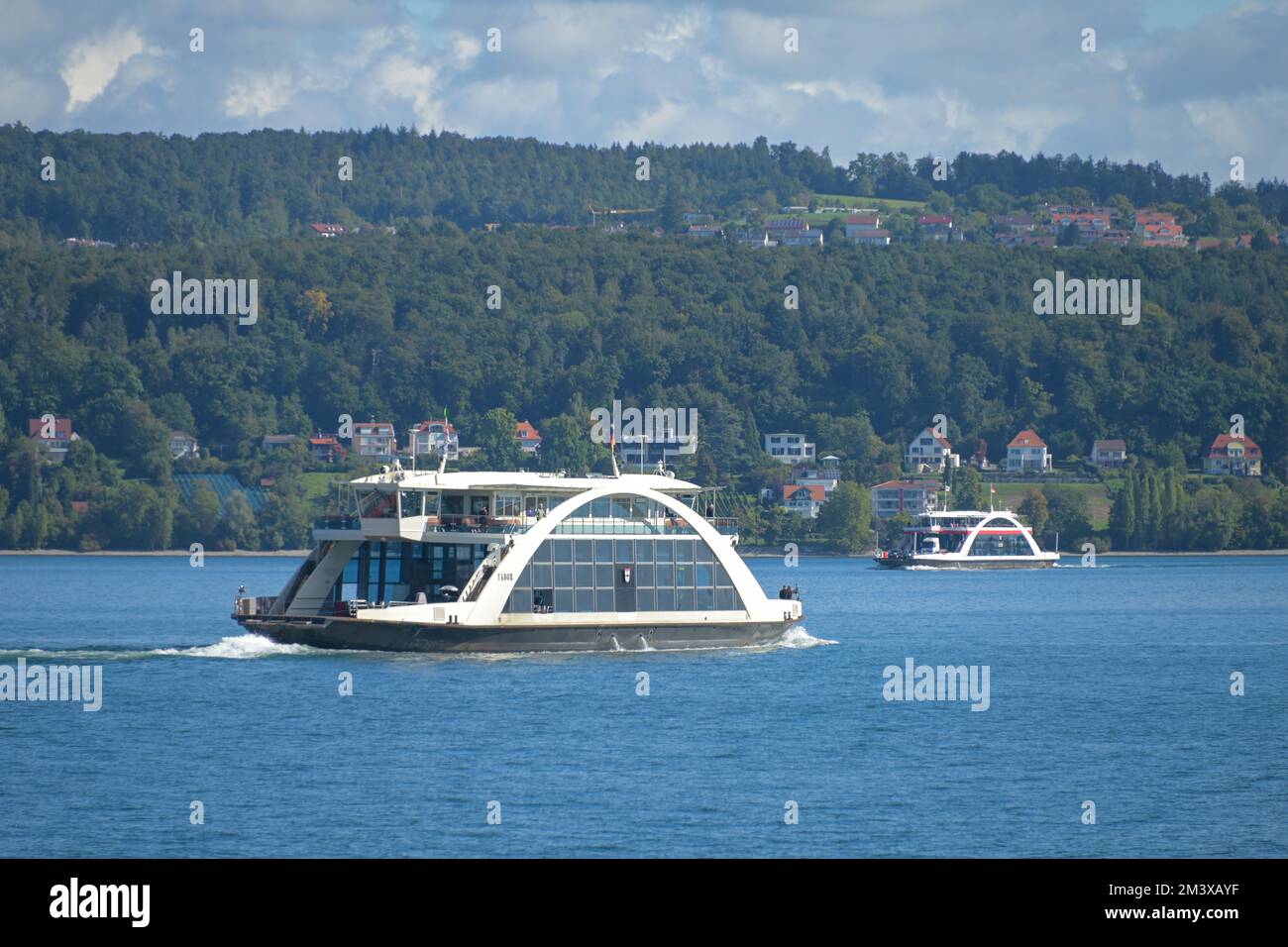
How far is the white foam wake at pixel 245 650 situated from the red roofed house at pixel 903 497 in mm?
141761

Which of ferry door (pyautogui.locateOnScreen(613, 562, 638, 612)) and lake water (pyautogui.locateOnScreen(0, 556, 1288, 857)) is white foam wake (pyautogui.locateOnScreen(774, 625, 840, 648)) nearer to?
lake water (pyautogui.locateOnScreen(0, 556, 1288, 857))

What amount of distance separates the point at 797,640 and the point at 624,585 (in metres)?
9.65

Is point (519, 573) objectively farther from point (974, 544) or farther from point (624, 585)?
point (974, 544)

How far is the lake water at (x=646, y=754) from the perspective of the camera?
104 feet

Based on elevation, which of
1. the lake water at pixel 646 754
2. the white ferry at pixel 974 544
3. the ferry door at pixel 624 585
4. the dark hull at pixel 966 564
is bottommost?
the dark hull at pixel 966 564

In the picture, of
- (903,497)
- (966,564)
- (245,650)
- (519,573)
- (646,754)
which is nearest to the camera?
(646,754)

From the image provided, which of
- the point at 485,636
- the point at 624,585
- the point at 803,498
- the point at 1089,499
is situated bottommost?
the point at 1089,499

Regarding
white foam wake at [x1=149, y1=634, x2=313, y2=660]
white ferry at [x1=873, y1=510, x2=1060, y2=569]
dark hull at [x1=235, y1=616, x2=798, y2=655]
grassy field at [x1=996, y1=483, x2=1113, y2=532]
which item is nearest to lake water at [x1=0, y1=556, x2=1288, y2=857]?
white foam wake at [x1=149, y1=634, x2=313, y2=660]

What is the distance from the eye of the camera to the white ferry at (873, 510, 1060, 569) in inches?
6196

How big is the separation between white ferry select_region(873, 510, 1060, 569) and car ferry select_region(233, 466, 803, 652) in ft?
330

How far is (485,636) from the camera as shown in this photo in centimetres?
5312

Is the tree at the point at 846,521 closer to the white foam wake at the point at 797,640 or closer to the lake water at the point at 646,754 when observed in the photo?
the lake water at the point at 646,754

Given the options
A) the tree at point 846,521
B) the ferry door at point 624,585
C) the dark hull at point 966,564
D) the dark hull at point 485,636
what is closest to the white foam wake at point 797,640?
the dark hull at point 485,636

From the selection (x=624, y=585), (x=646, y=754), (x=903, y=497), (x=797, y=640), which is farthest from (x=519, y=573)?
(x=903, y=497)
